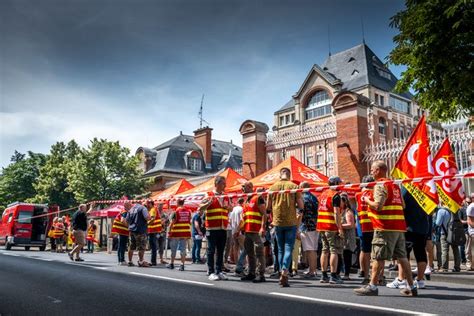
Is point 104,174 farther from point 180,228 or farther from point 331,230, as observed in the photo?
point 331,230

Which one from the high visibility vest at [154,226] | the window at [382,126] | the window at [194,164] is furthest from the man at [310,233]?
the window at [382,126]

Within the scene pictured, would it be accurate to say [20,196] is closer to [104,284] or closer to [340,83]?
[340,83]

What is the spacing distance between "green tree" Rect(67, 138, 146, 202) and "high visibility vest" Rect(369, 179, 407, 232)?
99.9 feet

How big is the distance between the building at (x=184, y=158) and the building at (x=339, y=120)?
1106 centimetres

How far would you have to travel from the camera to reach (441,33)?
9.42 meters

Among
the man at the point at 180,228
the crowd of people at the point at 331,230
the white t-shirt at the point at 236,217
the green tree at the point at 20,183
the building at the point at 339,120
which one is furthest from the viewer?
the green tree at the point at 20,183

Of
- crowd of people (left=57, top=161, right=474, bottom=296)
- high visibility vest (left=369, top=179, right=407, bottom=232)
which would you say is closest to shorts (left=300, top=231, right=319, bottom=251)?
crowd of people (left=57, top=161, right=474, bottom=296)

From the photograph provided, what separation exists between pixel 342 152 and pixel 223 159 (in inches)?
1589

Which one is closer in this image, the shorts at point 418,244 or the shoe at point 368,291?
the shoe at point 368,291

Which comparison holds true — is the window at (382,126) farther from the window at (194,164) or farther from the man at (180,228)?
the man at (180,228)

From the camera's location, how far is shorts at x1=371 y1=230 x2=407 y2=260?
19.9 feet

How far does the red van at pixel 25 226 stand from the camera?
23156 millimetres

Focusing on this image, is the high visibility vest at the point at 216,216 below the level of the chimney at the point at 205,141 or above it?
below

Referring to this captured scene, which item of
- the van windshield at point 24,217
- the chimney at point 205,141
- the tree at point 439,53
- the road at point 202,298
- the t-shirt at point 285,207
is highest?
the chimney at point 205,141
